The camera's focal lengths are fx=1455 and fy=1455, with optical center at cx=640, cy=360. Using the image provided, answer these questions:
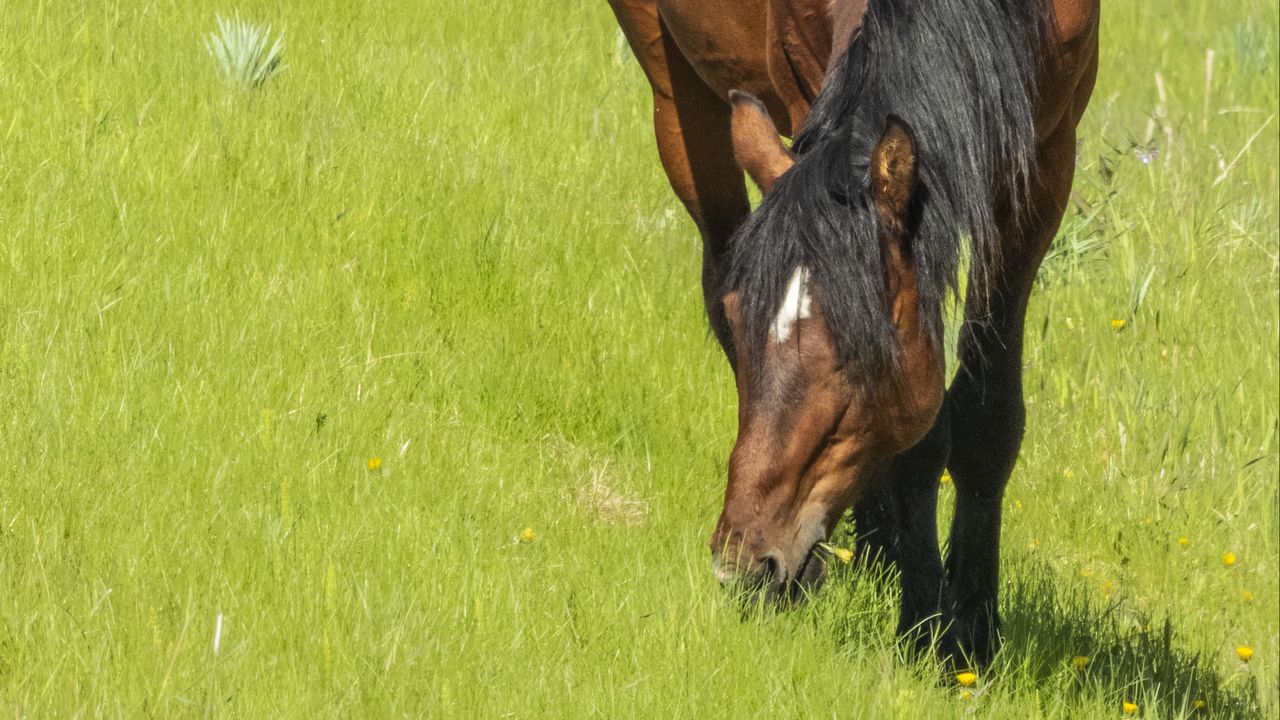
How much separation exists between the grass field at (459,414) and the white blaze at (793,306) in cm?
70

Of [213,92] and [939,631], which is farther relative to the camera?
[213,92]

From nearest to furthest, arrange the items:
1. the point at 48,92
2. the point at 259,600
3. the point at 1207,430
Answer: the point at 259,600
the point at 48,92
the point at 1207,430

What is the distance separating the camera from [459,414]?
4.21 meters

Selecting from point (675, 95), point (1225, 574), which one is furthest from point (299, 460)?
point (1225, 574)

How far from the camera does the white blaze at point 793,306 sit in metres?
2.79

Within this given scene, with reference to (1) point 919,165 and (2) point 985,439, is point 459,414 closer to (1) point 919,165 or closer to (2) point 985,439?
(2) point 985,439

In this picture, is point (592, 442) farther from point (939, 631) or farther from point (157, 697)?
point (157, 697)

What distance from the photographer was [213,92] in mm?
5250

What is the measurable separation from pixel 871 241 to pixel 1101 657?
1.82 meters

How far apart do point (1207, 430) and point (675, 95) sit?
262 centimetres

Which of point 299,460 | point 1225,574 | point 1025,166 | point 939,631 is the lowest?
point 1225,574

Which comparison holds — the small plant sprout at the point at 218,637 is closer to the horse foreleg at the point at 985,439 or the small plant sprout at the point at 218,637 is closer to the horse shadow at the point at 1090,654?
the horse shadow at the point at 1090,654

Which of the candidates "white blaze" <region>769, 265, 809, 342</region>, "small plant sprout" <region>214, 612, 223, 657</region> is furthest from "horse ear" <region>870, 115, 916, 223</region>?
"small plant sprout" <region>214, 612, 223, 657</region>

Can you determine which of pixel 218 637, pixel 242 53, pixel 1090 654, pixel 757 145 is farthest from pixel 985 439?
pixel 242 53
